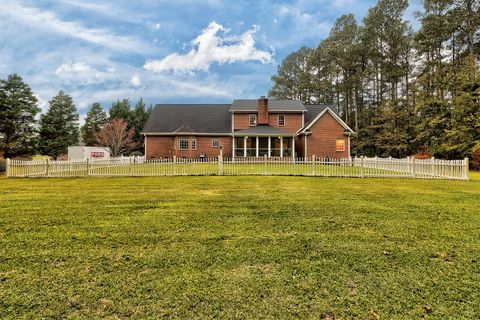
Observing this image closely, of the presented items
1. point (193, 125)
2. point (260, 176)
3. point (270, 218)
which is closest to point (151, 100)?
point (193, 125)

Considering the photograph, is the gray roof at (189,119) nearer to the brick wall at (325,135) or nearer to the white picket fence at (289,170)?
A: the brick wall at (325,135)

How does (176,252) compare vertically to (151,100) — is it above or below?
below

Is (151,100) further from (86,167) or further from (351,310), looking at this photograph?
(351,310)

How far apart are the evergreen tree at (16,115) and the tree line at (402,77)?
39.6 m

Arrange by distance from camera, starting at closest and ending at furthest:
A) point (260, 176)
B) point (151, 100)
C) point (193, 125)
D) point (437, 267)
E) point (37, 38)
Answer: point (437, 267)
point (260, 176)
point (37, 38)
point (193, 125)
point (151, 100)

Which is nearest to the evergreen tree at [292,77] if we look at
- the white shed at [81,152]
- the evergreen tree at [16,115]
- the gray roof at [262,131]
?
the gray roof at [262,131]

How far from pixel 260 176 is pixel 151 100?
4314 cm

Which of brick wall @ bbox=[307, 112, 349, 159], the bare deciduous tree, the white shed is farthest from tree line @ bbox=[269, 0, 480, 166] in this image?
the white shed

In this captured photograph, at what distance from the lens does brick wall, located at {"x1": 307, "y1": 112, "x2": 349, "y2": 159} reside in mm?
26641

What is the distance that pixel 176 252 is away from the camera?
12.7 ft

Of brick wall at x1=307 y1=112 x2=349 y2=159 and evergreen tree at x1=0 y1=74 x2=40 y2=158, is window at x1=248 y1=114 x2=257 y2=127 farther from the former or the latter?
evergreen tree at x1=0 y1=74 x2=40 y2=158

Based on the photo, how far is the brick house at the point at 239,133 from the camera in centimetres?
2795

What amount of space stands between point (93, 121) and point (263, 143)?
3495cm

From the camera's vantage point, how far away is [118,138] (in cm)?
4050
